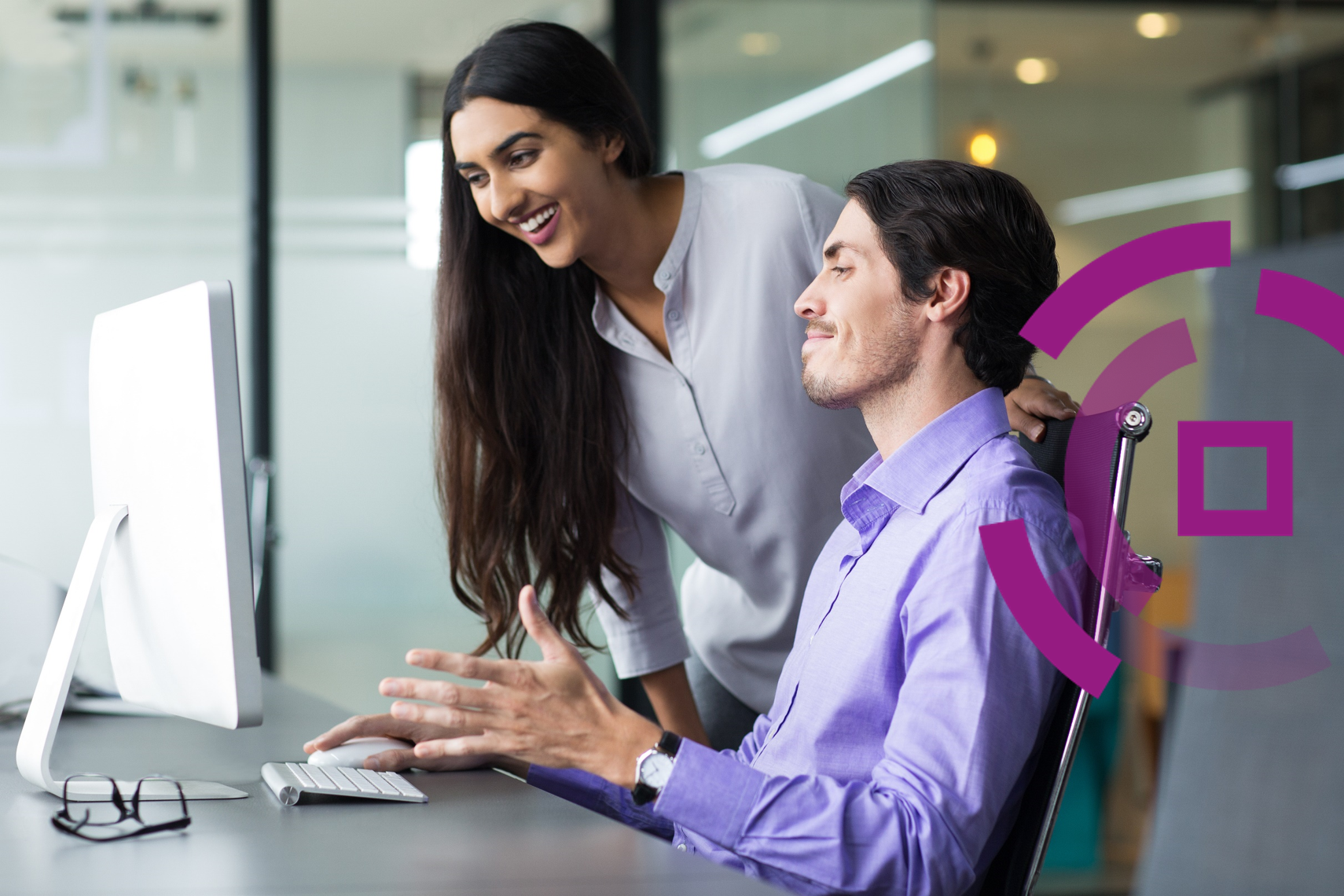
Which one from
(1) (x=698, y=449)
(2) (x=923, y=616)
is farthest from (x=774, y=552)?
(2) (x=923, y=616)

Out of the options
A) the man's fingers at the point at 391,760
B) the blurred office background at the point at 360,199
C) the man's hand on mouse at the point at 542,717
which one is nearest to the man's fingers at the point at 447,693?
the man's hand on mouse at the point at 542,717

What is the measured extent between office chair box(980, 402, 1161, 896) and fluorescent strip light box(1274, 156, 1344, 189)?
382 cm

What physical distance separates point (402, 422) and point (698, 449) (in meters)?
2.32

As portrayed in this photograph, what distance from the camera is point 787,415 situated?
5.74 ft

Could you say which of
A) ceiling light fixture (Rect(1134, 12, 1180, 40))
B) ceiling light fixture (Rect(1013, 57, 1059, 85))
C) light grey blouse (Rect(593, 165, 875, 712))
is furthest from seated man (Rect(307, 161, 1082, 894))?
ceiling light fixture (Rect(1134, 12, 1180, 40))

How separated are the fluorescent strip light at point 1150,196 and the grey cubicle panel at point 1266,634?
253cm

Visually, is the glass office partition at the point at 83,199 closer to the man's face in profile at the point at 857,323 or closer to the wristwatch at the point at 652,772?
the man's face in profile at the point at 857,323

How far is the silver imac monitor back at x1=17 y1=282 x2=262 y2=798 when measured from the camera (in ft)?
3.51

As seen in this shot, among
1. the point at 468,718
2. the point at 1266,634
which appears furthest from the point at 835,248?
the point at 1266,634

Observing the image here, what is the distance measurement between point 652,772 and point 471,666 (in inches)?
6.7

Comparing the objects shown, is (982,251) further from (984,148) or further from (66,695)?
(984,148)

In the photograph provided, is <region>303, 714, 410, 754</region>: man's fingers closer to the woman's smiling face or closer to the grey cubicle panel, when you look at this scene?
the woman's smiling face

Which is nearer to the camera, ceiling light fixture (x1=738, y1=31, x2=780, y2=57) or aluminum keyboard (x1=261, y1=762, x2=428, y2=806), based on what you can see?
aluminum keyboard (x1=261, y1=762, x2=428, y2=806)

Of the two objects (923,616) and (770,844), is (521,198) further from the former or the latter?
(770,844)
